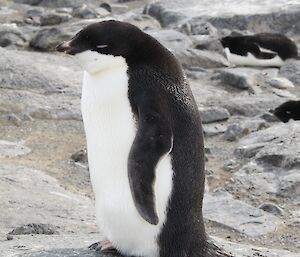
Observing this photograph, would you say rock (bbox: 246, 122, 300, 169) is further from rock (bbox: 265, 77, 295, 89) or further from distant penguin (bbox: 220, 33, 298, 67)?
distant penguin (bbox: 220, 33, 298, 67)

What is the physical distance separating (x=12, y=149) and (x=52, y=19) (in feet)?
19.2

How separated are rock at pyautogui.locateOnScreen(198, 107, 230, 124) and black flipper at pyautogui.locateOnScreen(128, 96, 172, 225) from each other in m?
4.36

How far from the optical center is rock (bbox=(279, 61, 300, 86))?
949cm

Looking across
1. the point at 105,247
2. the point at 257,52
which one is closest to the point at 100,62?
the point at 105,247

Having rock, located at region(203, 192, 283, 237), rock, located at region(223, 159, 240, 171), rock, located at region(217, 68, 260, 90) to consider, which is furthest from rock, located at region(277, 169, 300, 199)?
rock, located at region(217, 68, 260, 90)

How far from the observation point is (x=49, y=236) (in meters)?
4.07

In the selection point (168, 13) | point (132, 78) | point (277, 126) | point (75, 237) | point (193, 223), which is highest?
point (132, 78)

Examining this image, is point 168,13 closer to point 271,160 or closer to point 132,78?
point 271,160

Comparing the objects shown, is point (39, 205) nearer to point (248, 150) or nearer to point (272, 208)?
point (272, 208)

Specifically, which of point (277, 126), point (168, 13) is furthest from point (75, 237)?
point (168, 13)

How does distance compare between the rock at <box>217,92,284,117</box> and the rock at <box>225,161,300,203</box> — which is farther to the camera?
the rock at <box>217,92,284,117</box>

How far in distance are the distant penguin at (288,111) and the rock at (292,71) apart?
1.74 metres

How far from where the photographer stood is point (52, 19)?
473 inches

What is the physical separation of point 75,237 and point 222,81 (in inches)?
205
